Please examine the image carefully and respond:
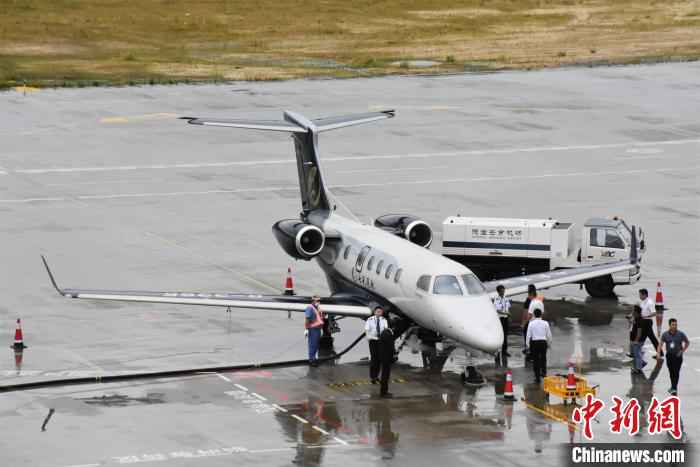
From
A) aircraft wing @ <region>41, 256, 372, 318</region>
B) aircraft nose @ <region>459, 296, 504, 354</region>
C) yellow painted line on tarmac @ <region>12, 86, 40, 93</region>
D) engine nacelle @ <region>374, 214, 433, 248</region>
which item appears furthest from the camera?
yellow painted line on tarmac @ <region>12, 86, 40, 93</region>

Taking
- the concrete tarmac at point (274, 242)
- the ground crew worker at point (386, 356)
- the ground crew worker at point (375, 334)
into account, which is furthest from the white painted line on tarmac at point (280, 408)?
the ground crew worker at point (375, 334)

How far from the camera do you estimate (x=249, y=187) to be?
56.9 meters

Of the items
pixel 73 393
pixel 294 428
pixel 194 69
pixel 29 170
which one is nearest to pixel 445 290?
pixel 294 428

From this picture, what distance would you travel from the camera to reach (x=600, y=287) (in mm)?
41312

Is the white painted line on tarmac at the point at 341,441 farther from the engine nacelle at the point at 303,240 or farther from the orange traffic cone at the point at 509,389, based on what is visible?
the engine nacelle at the point at 303,240

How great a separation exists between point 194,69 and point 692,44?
110 ft

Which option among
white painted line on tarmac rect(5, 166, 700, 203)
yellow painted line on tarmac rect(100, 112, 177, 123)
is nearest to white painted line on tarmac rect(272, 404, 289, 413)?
white painted line on tarmac rect(5, 166, 700, 203)

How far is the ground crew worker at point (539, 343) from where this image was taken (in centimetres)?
3294

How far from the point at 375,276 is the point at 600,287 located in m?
8.29

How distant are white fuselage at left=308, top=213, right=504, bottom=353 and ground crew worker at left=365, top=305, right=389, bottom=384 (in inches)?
50.0

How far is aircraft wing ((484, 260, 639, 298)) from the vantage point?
123 feet

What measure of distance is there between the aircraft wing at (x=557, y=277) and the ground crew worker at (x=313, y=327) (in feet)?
15.2

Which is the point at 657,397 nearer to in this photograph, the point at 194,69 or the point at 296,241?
the point at 296,241

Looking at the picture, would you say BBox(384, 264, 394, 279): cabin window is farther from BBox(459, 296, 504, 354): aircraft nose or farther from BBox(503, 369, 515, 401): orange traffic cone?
BBox(503, 369, 515, 401): orange traffic cone
